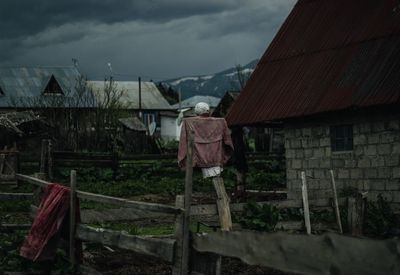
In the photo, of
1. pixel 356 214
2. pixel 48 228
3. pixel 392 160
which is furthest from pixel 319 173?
pixel 48 228

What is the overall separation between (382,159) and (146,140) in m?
24.0

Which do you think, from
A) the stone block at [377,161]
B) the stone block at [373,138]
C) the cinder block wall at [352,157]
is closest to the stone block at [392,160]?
the cinder block wall at [352,157]

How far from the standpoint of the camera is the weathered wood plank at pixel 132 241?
5855 mm

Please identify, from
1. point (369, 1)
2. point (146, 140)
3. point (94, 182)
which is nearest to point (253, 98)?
point (369, 1)

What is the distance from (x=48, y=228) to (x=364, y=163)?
8822 mm

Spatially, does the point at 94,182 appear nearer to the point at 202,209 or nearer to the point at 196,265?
the point at 202,209

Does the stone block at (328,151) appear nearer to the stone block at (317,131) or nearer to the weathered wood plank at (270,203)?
the stone block at (317,131)

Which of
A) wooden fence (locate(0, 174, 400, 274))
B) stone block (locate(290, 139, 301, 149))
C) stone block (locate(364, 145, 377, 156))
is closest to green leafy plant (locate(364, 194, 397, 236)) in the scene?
stone block (locate(364, 145, 377, 156))

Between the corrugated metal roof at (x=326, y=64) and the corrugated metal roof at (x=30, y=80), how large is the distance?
98.2 feet

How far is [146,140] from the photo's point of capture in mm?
37000

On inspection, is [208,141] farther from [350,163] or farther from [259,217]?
[350,163]

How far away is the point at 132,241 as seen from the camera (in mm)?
6391

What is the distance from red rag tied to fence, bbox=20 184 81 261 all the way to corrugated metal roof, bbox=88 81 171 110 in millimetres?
49255

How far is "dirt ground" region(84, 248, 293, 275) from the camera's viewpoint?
7.40 m
